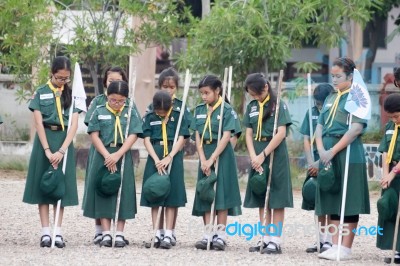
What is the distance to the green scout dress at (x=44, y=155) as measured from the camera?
10961 mm

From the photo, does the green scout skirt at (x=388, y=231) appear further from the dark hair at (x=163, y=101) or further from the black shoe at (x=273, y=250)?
the dark hair at (x=163, y=101)

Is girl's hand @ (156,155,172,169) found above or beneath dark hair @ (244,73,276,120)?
beneath

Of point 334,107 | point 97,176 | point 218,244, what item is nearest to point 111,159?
point 97,176

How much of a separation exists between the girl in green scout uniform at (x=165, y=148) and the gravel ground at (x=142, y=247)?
0.38 m

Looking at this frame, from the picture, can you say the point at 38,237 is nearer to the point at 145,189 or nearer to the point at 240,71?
the point at 145,189

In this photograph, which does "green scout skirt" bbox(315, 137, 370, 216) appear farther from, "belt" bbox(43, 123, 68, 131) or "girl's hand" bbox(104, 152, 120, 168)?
"belt" bbox(43, 123, 68, 131)

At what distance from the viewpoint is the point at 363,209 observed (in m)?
10.4

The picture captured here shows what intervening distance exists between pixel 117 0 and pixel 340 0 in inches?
130

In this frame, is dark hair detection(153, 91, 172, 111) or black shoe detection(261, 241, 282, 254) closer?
black shoe detection(261, 241, 282, 254)

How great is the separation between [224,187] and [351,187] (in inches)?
50.0

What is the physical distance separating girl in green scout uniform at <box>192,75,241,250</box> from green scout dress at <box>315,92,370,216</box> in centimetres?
93

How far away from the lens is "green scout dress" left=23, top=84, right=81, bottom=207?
10961 mm

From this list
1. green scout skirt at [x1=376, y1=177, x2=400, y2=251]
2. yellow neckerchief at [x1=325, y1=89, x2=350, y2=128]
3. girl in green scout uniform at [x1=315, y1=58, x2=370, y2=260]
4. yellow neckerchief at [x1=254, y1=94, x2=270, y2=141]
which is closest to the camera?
green scout skirt at [x1=376, y1=177, x2=400, y2=251]

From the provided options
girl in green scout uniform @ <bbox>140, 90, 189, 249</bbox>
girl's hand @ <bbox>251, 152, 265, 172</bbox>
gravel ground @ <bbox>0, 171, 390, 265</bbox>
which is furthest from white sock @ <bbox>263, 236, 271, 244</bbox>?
girl in green scout uniform @ <bbox>140, 90, 189, 249</bbox>
